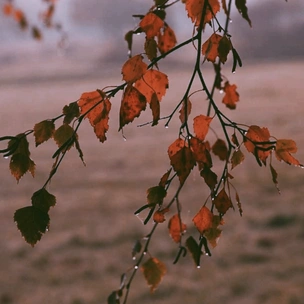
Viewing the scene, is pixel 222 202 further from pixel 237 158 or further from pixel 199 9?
pixel 199 9

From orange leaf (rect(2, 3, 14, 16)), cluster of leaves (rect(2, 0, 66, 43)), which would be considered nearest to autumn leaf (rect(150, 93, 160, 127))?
cluster of leaves (rect(2, 0, 66, 43))

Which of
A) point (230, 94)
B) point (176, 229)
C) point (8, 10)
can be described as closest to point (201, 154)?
point (176, 229)

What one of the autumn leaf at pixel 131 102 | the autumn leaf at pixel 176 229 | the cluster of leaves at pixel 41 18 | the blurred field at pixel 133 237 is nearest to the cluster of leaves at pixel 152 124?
the autumn leaf at pixel 131 102

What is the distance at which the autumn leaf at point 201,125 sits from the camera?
1.09 metres

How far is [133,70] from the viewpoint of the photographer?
3.07 ft

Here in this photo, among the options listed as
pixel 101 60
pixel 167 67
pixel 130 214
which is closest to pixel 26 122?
pixel 130 214

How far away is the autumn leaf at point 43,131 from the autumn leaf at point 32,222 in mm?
116

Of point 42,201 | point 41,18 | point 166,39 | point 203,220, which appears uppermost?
point 41,18

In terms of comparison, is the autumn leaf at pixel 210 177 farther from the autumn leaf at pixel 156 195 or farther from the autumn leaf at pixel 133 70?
the autumn leaf at pixel 133 70

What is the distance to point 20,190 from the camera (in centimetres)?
873

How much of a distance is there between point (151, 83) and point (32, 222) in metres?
0.32

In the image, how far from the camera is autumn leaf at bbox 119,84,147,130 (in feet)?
3.09

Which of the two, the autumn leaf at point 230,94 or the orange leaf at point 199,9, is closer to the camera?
the orange leaf at point 199,9

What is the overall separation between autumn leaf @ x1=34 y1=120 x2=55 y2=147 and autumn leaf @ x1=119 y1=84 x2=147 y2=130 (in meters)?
0.14
